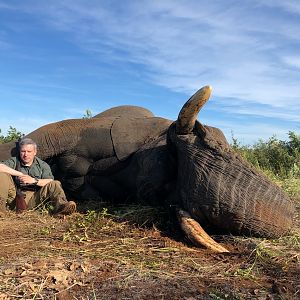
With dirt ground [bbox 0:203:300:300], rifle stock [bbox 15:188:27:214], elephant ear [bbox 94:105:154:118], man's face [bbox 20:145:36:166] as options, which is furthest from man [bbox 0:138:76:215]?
elephant ear [bbox 94:105:154:118]

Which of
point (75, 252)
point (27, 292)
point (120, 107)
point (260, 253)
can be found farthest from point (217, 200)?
point (120, 107)

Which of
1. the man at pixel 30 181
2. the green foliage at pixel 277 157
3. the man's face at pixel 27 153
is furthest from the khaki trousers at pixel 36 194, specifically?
the green foliage at pixel 277 157

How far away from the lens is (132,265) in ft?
12.8

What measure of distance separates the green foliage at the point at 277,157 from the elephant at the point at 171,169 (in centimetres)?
352

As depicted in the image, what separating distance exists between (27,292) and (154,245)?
1.44m

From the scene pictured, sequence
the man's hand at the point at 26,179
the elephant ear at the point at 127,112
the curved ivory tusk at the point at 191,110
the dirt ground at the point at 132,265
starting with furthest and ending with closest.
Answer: the elephant ear at the point at 127,112 → the man's hand at the point at 26,179 → the curved ivory tusk at the point at 191,110 → the dirt ground at the point at 132,265

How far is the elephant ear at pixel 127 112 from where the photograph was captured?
716 centimetres

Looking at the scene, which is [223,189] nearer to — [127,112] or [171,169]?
[171,169]

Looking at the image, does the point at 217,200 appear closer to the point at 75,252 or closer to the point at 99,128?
the point at 75,252

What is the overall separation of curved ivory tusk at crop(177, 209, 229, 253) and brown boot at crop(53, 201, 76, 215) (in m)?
1.30

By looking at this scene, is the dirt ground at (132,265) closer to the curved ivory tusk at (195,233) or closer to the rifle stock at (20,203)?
the curved ivory tusk at (195,233)

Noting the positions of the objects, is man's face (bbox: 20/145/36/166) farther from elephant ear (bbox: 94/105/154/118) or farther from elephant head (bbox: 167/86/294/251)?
elephant head (bbox: 167/86/294/251)

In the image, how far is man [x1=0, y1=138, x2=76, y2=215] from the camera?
19.4 feet

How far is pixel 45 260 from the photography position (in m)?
3.89
